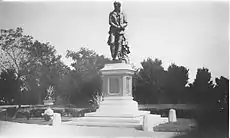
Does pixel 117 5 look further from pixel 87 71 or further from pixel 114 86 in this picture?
pixel 114 86

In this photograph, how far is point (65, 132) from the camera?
740 cm

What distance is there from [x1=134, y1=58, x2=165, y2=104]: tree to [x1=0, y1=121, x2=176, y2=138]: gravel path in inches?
38.9

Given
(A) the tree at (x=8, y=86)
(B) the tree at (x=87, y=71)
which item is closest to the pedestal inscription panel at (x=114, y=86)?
(B) the tree at (x=87, y=71)

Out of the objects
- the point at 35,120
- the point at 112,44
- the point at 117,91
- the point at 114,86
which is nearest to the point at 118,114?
the point at 117,91

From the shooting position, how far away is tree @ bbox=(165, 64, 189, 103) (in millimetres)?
7586

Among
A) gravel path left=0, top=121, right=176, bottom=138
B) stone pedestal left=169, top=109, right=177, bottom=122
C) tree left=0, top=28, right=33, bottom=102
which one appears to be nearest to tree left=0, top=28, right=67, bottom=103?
tree left=0, top=28, right=33, bottom=102

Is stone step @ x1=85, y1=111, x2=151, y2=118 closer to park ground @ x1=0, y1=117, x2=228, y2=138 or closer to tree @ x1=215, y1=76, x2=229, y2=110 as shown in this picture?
park ground @ x1=0, y1=117, x2=228, y2=138

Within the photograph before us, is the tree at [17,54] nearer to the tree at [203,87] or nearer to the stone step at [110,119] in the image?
the stone step at [110,119]

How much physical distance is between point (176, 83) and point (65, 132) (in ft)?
7.53

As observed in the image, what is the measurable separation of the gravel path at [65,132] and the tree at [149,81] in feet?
3.24

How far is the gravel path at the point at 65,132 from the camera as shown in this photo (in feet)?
22.8

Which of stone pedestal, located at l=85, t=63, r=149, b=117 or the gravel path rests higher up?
stone pedestal, located at l=85, t=63, r=149, b=117


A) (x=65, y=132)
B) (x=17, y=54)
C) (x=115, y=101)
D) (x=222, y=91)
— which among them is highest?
(x=17, y=54)

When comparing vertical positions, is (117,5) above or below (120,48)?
above
